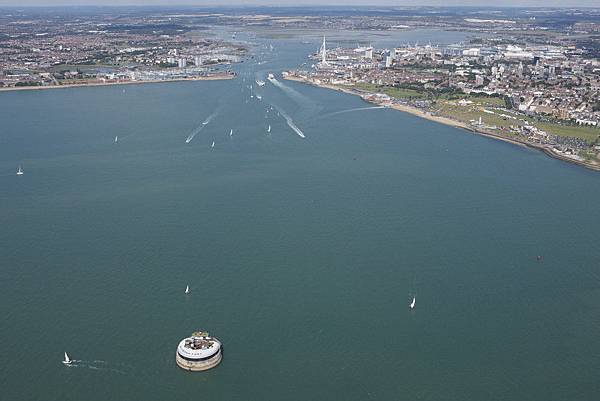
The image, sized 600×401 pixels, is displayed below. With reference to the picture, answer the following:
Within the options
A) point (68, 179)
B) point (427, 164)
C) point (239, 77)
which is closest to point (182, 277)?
point (68, 179)

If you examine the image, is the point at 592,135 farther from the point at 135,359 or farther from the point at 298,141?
the point at 135,359

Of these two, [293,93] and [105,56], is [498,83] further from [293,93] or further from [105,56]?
[105,56]

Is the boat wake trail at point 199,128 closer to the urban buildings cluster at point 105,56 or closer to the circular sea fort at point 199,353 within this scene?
the circular sea fort at point 199,353

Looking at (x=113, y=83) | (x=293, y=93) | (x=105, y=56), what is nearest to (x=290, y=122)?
(x=293, y=93)

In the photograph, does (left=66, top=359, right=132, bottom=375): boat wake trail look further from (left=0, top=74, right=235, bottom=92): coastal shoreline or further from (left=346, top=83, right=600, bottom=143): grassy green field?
(left=0, top=74, right=235, bottom=92): coastal shoreline

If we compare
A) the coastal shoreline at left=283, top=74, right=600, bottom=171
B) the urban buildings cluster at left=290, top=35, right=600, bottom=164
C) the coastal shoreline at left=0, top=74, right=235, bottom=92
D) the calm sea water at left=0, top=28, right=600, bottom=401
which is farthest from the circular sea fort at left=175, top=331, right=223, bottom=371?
the coastal shoreline at left=0, top=74, right=235, bottom=92

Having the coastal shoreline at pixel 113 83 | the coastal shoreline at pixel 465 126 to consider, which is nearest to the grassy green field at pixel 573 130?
the coastal shoreline at pixel 465 126
